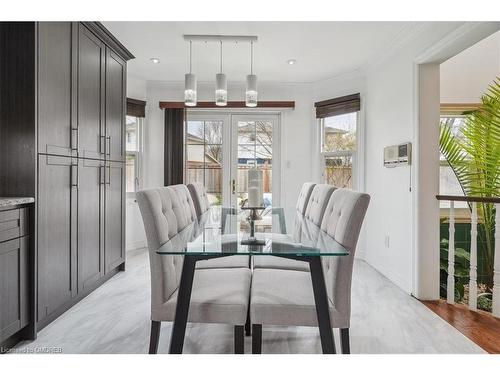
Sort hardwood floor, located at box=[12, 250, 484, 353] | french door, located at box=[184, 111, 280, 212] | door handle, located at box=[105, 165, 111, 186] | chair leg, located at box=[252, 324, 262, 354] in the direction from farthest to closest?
french door, located at box=[184, 111, 280, 212] → door handle, located at box=[105, 165, 111, 186] → hardwood floor, located at box=[12, 250, 484, 353] → chair leg, located at box=[252, 324, 262, 354]

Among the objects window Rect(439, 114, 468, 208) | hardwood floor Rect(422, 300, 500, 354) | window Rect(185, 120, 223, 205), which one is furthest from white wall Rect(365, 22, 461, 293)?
window Rect(185, 120, 223, 205)

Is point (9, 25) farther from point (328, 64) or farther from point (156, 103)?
point (328, 64)

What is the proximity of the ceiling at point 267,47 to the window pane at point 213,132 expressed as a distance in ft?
2.16

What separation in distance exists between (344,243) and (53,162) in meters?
2.02

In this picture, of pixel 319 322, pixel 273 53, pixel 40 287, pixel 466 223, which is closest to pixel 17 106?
pixel 40 287

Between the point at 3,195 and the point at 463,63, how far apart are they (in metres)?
5.10

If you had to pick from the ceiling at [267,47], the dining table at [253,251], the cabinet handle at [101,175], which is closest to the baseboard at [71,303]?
the cabinet handle at [101,175]

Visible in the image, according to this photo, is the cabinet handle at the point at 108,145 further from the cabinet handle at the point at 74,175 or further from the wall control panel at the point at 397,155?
the wall control panel at the point at 397,155

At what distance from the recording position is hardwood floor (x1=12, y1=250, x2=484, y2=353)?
6.48ft

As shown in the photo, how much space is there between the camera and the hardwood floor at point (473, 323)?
82.4 inches

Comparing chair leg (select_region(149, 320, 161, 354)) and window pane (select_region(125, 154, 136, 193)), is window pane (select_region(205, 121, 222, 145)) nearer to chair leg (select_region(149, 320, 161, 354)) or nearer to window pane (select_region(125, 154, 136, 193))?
window pane (select_region(125, 154, 136, 193))

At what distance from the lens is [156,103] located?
15.5 feet

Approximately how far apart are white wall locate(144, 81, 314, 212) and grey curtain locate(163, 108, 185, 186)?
0.12 metres

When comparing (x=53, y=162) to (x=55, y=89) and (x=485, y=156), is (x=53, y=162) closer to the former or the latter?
(x=55, y=89)
